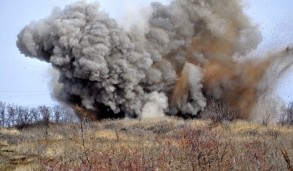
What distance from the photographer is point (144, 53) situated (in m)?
53.0

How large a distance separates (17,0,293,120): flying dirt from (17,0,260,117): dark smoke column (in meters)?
0.12

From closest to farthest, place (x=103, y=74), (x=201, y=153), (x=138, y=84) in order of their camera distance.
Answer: (x=201, y=153), (x=103, y=74), (x=138, y=84)

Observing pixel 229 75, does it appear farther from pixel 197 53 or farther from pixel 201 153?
pixel 201 153

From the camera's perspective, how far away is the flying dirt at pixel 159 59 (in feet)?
167

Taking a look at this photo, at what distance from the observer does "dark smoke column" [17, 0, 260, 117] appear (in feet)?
166

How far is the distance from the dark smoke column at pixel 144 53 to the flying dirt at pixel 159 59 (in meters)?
0.12

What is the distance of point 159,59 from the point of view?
5403cm

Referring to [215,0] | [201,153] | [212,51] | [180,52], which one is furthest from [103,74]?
[201,153]

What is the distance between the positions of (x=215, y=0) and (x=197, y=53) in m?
7.60

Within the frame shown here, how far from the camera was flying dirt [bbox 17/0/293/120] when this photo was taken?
2008 inches

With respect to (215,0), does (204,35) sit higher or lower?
lower

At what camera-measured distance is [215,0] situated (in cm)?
5709

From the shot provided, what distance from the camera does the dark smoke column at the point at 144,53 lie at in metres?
50.7

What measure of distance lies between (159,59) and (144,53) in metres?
2.23
